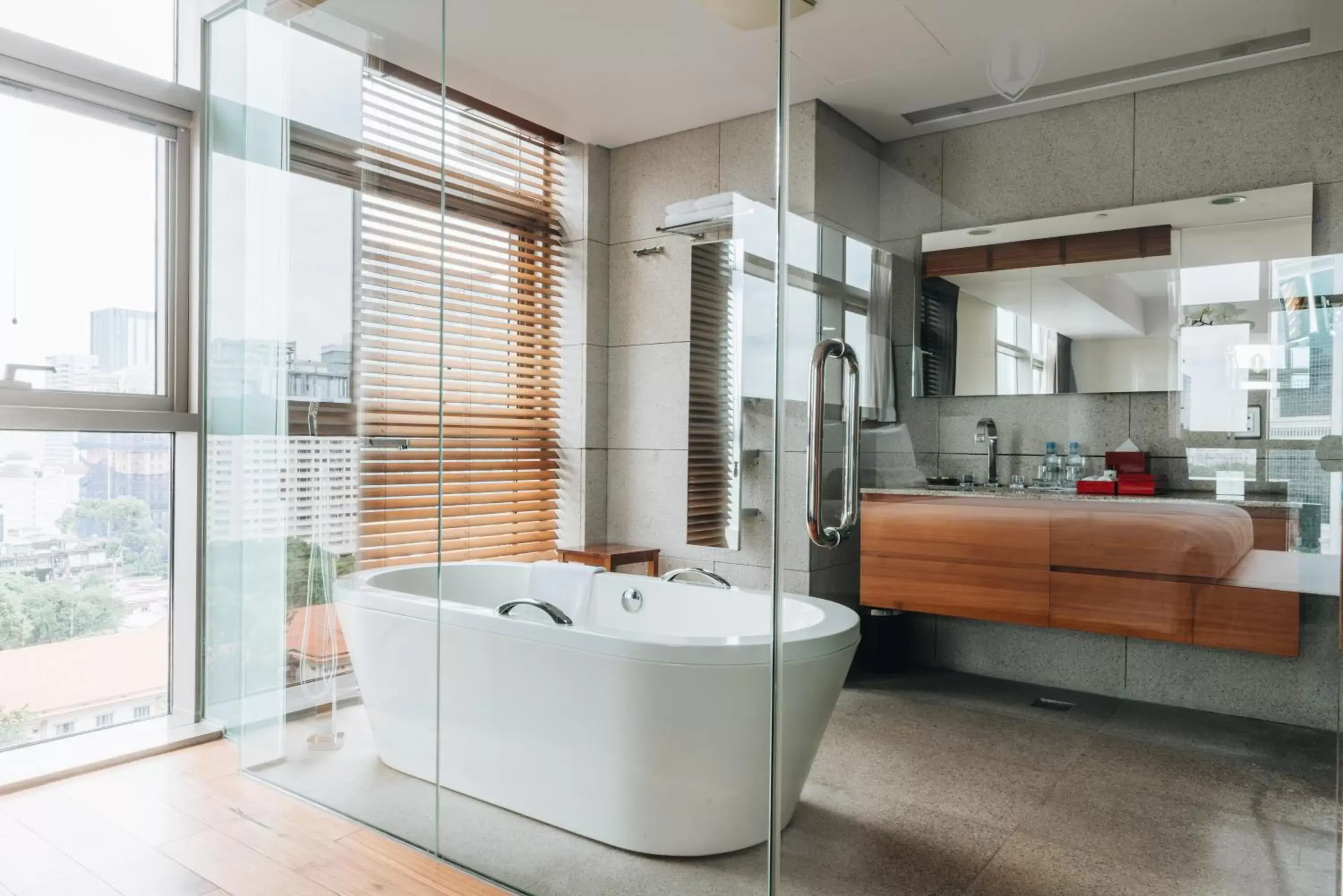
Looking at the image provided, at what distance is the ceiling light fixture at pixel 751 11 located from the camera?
1.75 m

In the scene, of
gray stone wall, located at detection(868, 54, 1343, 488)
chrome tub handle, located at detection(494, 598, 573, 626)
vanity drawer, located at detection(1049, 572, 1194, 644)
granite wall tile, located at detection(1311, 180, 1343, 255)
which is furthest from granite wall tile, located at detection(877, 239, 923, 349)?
chrome tub handle, located at detection(494, 598, 573, 626)

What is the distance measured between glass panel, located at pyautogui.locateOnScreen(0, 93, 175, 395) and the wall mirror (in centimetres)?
298

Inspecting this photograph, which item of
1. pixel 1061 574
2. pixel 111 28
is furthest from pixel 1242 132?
pixel 111 28

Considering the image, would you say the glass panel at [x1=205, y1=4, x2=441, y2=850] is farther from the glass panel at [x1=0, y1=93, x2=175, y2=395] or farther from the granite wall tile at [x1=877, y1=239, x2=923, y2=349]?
the granite wall tile at [x1=877, y1=239, x2=923, y2=349]

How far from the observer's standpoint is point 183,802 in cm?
278

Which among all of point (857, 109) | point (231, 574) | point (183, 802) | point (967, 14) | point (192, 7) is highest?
point (192, 7)

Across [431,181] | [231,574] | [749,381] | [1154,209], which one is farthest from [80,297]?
[1154,209]

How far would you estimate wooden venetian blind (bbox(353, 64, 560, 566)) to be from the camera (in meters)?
2.20

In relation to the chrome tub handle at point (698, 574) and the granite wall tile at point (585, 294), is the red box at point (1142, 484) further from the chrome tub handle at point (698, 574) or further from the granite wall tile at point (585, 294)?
the granite wall tile at point (585, 294)

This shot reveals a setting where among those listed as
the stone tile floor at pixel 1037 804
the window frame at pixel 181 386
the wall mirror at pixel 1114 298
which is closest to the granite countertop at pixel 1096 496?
the wall mirror at pixel 1114 298

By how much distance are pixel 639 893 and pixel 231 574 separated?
2.03 metres

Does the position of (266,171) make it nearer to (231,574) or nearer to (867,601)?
(231,574)

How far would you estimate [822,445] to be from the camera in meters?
1.75

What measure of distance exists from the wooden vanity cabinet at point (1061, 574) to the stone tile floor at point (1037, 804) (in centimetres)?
14
